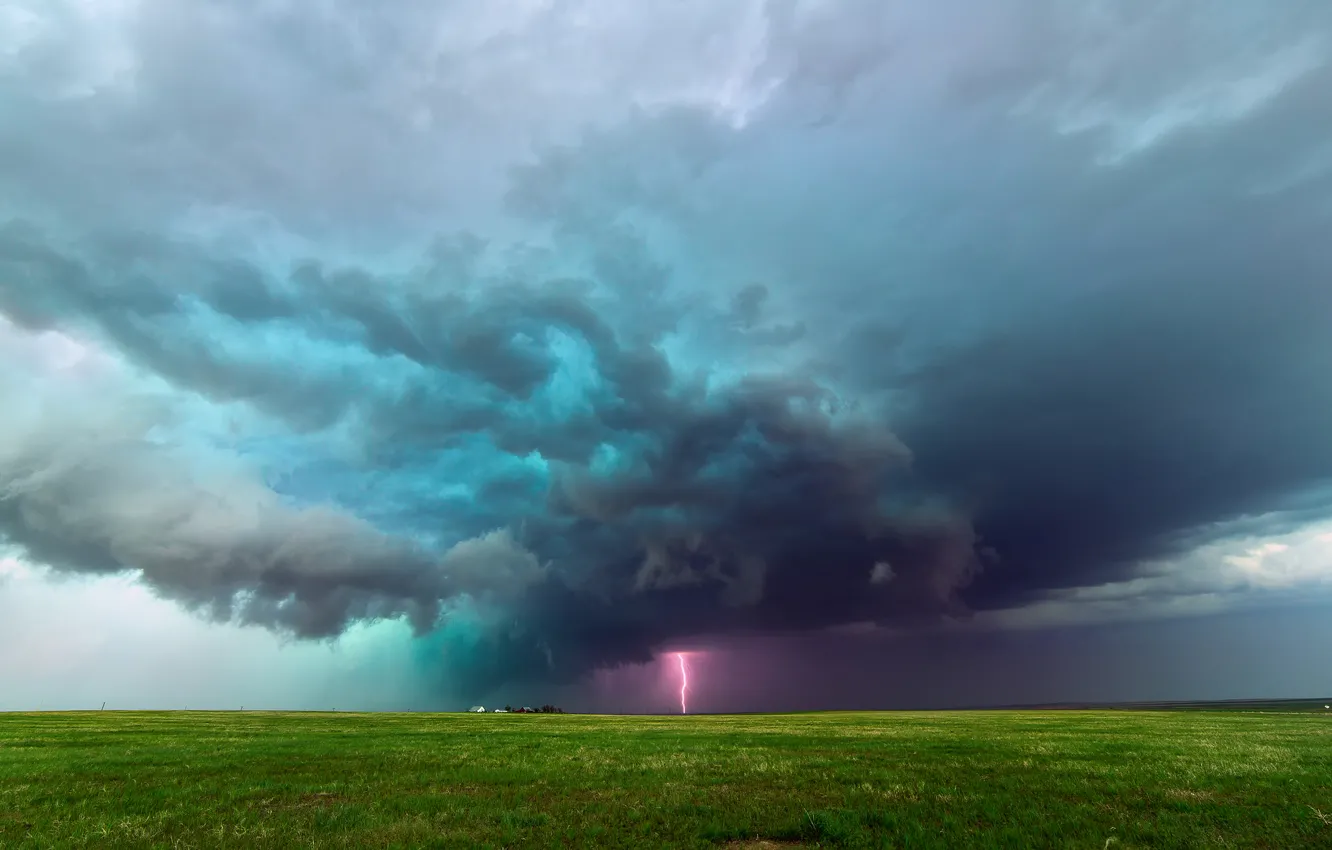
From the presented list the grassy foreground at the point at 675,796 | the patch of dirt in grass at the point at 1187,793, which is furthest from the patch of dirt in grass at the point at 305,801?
the patch of dirt in grass at the point at 1187,793

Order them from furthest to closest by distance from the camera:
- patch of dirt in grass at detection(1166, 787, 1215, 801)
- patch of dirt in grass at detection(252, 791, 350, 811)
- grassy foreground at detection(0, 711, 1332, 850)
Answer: patch of dirt in grass at detection(1166, 787, 1215, 801)
patch of dirt in grass at detection(252, 791, 350, 811)
grassy foreground at detection(0, 711, 1332, 850)

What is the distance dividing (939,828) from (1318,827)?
8.62m

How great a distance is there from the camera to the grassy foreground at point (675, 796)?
14.0 metres

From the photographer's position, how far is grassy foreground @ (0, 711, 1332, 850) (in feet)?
46.1

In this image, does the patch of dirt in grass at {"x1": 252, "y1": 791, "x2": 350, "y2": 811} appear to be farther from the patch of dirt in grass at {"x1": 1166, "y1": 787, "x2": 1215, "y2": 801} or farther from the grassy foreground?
the patch of dirt in grass at {"x1": 1166, "y1": 787, "x2": 1215, "y2": 801}

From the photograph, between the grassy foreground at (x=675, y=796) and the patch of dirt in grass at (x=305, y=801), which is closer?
the grassy foreground at (x=675, y=796)

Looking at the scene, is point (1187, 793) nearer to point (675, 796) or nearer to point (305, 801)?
point (675, 796)

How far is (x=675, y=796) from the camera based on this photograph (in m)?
18.2

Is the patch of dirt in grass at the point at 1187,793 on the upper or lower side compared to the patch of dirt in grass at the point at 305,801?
lower

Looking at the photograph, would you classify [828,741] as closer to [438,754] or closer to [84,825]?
[438,754]

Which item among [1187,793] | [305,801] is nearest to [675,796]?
[305,801]

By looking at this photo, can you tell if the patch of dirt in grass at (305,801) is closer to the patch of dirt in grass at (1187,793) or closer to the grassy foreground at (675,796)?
the grassy foreground at (675,796)

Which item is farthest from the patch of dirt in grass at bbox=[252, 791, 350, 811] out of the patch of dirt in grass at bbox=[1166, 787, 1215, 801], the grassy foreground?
the patch of dirt in grass at bbox=[1166, 787, 1215, 801]

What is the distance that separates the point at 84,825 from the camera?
15.3 meters
